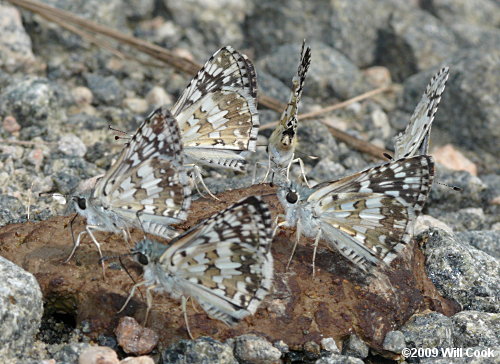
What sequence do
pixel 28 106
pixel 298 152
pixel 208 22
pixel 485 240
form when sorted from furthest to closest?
pixel 208 22, pixel 28 106, pixel 298 152, pixel 485 240

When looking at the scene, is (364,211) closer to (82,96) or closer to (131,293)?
(131,293)

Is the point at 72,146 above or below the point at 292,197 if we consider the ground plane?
above

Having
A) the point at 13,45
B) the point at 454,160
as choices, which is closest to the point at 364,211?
the point at 454,160

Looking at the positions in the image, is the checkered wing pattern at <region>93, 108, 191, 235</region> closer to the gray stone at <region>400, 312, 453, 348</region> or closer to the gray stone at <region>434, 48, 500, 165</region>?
the gray stone at <region>400, 312, 453, 348</region>

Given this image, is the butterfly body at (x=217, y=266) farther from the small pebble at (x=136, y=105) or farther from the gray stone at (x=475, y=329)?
the small pebble at (x=136, y=105)

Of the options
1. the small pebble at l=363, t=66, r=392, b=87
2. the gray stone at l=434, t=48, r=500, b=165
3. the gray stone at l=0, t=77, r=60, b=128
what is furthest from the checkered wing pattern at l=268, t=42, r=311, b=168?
the small pebble at l=363, t=66, r=392, b=87

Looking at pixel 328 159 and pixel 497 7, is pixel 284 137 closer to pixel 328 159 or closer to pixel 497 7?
pixel 328 159

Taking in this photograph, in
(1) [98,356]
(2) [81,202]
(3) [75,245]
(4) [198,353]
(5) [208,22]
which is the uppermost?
(5) [208,22]

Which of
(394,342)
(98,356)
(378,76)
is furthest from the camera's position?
(378,76)

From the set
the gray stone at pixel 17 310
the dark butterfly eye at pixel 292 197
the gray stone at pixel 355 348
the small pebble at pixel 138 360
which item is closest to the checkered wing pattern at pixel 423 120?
the dark butterfly eye at pixel 292 197
